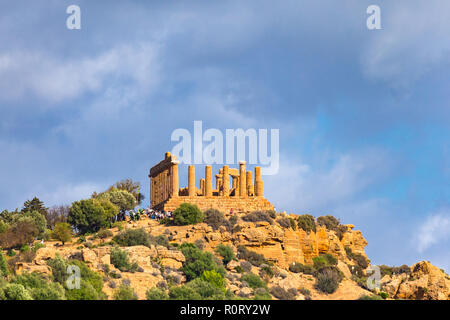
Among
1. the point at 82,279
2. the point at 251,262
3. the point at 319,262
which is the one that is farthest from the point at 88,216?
the point at 319,262

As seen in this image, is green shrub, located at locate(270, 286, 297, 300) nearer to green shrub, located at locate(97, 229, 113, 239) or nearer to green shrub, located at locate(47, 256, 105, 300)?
green shrub, located at locate(97, 229, 113, 239)

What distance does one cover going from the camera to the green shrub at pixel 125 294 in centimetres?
6719

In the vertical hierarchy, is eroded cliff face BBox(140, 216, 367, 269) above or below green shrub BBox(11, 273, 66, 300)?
above

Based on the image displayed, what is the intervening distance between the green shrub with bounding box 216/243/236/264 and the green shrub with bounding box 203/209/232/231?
4.35 m

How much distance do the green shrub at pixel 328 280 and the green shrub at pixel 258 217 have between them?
8.19 metres

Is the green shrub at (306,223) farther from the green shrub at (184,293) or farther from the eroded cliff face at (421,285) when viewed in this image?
the green shrub at (184,293)

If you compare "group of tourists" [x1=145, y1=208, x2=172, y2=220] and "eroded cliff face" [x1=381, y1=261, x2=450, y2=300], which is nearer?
"eroded cliff face" [x1=381, y1=261, x2=450, y2=300]

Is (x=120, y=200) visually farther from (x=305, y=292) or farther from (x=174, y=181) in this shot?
(x=305, y=292)

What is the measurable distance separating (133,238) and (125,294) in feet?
45.5

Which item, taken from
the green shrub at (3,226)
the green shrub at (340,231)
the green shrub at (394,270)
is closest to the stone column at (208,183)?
the green shrub at (340,231)

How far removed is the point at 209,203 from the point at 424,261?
23.5m

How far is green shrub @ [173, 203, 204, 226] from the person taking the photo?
88688 mm

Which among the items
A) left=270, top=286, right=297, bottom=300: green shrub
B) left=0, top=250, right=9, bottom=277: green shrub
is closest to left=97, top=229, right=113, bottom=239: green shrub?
left=0, top=250, right=9, bottom=277: green shrub
